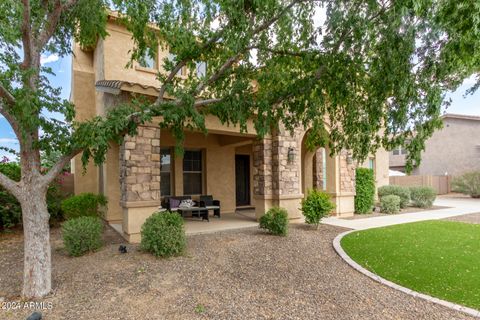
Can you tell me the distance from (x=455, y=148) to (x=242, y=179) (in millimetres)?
22099

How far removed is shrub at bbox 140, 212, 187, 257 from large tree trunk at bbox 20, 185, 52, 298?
1.85 metres

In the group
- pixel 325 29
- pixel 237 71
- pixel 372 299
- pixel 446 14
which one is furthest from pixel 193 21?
pixel 372 299

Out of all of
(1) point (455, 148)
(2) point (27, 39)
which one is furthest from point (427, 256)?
(1) point (455, 148)

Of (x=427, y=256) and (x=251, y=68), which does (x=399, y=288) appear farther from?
(x=251, y=68)

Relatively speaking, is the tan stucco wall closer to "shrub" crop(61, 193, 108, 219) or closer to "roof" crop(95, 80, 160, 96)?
"shrub" crop(61, 193, 108, 219)

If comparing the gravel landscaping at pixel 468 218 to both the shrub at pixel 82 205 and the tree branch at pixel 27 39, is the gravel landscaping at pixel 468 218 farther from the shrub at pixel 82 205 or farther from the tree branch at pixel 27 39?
the tree branch at pixel 27 39

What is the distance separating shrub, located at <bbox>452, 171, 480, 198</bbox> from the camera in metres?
19.9

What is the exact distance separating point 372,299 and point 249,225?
5.43 metres

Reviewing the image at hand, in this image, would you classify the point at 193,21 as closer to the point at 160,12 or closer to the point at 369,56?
the point at 160,12

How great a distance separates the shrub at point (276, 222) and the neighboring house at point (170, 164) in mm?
1594

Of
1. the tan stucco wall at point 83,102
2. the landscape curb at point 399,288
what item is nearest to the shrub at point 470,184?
the landscape curb at point 399,288

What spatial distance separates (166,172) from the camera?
11.6 metres

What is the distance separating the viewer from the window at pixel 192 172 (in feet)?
39.4

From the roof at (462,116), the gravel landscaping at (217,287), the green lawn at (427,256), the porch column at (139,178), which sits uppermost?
the roof at (462,116)
